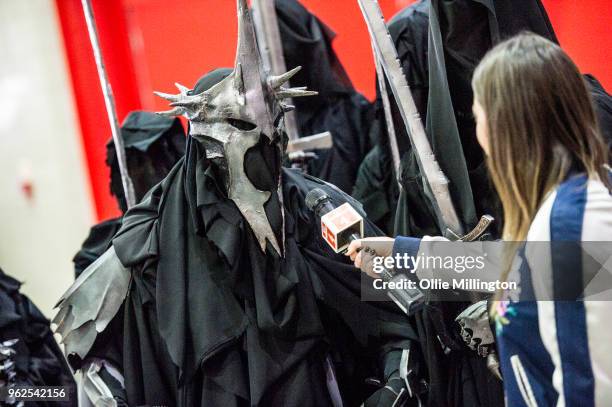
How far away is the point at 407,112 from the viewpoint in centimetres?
164

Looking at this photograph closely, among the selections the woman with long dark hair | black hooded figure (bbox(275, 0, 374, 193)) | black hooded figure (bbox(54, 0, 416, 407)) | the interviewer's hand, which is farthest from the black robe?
black hooded figure (bbox(275, 0, 374, 193))

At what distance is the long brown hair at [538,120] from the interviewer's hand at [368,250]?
1.23 feet

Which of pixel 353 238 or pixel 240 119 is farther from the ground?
pixel 240 119

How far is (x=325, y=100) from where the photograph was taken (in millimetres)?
2814

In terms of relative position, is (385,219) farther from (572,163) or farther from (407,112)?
(572,163)

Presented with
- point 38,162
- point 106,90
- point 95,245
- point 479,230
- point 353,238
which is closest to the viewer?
point 353,238

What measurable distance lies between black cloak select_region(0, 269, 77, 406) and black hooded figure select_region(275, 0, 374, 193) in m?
1.17

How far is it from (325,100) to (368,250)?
4.88ft

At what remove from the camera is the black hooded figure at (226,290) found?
5.31ft

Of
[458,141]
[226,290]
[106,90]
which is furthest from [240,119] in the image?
[106,90]

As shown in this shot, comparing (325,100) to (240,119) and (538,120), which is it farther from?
(538,120)

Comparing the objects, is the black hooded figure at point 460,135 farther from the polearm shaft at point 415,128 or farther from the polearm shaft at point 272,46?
the polearm shaft at point 272,46

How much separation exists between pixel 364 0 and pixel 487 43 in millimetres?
374

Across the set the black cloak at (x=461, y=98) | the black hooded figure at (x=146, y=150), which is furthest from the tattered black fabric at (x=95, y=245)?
the black cloak at (x=461, y=98)
